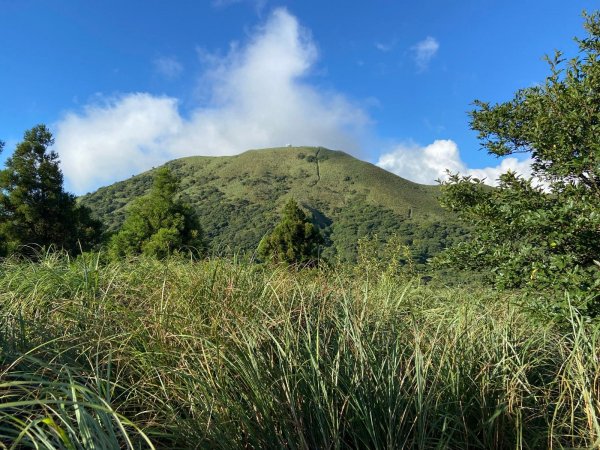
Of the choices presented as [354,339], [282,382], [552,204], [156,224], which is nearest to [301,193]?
[156,224]

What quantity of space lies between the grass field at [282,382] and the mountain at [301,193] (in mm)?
30573

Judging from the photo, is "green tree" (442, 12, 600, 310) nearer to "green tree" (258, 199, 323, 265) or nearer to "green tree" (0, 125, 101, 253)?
"green tree" (258, 199, 323, 265)

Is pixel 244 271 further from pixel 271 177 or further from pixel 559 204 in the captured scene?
pixel 271 177

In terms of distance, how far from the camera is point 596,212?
10.1 feet

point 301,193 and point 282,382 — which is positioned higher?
point 301,193

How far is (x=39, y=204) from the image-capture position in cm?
1355

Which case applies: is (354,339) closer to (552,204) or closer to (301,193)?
(552,204)

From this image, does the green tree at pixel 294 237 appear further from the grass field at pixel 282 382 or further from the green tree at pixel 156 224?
the grass field at pixel 282 382

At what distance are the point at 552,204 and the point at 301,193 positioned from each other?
65.1m

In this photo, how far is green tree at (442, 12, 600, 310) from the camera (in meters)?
3.21

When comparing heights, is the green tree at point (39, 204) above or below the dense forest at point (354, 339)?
above

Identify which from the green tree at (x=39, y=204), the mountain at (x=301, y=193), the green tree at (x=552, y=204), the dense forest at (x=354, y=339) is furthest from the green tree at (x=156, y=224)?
the mountain at (x=301, y=193)

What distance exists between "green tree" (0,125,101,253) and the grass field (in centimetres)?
1188

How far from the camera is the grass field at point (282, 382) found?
183 centimetres
